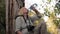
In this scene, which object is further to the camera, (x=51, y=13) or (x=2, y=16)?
(x=2, y=16)

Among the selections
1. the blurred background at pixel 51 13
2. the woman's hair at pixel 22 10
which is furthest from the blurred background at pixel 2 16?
the blurred background at pixel 51 13

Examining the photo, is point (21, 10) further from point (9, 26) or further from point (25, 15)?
point (9, 26)

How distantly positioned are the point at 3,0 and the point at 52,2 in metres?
0.53

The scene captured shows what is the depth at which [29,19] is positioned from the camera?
179 cm

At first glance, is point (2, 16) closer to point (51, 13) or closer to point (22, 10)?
point (22, 10)

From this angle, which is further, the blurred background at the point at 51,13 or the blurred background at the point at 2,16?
the blurred background at the point at 2,16

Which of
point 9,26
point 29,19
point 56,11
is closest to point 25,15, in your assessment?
point 29,19

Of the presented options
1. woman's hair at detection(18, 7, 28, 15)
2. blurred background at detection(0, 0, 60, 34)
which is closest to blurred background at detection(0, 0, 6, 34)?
woman's hair at detection(18, 7, 28, 15)

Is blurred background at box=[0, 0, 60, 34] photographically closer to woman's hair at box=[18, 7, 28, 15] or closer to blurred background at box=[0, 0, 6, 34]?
woman's hair at box=[18, 7, 28, 15]

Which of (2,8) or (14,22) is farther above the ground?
(2,8)

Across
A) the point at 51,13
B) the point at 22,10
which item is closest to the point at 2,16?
the point at 22,10

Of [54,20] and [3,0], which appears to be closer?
[54,20]

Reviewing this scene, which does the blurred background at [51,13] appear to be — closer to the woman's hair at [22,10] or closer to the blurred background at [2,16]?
the woman's hair at [22,10]

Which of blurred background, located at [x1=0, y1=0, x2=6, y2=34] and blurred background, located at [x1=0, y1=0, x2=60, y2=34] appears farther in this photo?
blurred background, located at [x1=0, y1=0, x2=6, y2=34]
